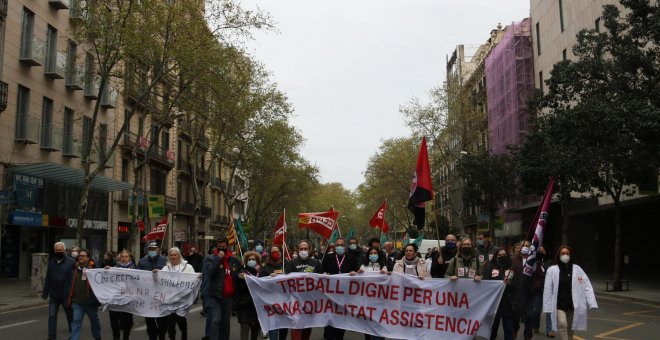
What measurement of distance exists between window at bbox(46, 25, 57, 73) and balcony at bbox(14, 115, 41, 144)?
2939 millimetres

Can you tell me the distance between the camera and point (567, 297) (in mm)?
9547

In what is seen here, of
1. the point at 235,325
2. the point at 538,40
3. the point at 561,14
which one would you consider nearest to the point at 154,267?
the point at 235,325

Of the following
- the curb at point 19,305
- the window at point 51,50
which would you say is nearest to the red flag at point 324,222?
the curb at point 19,305

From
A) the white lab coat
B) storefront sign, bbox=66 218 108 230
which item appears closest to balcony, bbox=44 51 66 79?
storefront sign, bbox=66 218 108 230

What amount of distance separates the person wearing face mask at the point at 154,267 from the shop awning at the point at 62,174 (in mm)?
16516

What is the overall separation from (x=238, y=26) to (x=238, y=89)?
24.7 ft

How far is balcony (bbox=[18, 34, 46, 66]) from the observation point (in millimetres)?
27922

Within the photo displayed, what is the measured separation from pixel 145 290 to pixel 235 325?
361 centimetres

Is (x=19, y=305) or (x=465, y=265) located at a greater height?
(x=465, y=265)

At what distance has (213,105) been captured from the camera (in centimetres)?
3694

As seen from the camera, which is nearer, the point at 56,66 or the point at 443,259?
the point at 443,259

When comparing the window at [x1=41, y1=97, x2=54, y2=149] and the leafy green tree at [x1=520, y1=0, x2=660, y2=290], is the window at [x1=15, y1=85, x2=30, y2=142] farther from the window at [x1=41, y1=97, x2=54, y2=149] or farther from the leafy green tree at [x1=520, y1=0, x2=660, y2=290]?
the leafy green tree at [x1=520, y1=0, x2=660, y2=290]

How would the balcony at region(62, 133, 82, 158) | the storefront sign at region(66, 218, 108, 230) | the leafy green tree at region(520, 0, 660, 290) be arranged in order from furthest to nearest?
the storefront sign at region(66, 218, 108, 230) → the balcony at region(62, 133, 82, 158) → the leafy green tree at region(520, 0, 660, 290)

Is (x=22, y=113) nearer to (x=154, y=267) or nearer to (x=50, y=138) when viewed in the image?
(x=50, y=138)
